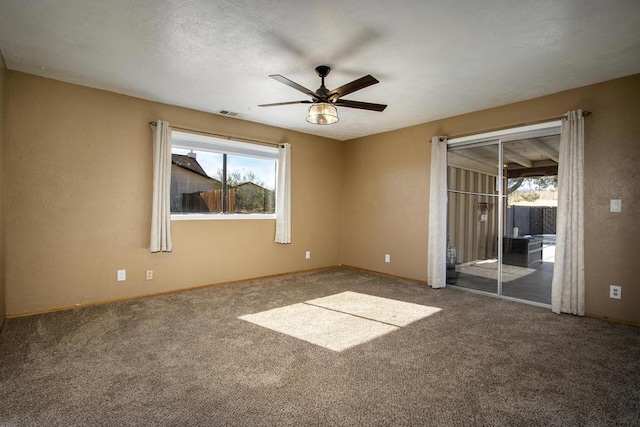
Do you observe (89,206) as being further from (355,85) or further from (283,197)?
(355,85)

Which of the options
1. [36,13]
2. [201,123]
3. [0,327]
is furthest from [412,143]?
[0,327]

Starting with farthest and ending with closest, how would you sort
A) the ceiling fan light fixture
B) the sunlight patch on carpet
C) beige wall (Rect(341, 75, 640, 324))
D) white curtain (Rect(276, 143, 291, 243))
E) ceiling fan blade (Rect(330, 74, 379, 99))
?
1. white curtain (Rect(276, 143, 291, 243))
2. beige wall (Rect(341, 75, 640, 324))
3. the ceiling fan light fixture
4. the sunlight patch on carpet
5. ceiling fan blade (Rect(330, 74, 379, 99))

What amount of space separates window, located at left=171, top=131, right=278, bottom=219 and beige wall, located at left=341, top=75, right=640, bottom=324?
1721mm

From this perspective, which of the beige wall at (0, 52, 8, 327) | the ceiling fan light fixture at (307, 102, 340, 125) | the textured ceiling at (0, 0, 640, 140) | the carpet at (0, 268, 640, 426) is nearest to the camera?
the carpet at (0, 268, 640, 426)

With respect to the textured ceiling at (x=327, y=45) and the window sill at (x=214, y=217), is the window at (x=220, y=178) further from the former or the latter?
the textured ceiling at (x=327, y=45)

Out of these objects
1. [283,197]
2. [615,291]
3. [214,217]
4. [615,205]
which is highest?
[283,197]

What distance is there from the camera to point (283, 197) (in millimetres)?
5156

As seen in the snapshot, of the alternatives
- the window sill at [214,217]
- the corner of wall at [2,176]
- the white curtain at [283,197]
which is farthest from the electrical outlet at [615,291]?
the corner of wall at [2,176]

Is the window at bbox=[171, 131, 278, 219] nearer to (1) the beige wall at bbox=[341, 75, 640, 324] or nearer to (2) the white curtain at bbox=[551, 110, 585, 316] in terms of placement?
(1) the beige wall at bbox=[341, 75, 640, 324]

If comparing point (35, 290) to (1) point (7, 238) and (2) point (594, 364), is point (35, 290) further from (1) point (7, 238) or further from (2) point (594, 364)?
(2) point (594, 364)

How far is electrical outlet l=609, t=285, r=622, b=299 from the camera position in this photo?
3.28m

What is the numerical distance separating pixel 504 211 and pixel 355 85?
2840 mm

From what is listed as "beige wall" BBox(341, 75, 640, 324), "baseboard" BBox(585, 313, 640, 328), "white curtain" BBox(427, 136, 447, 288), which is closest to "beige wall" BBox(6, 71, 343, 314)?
"beige wall" BBox(341, 75, 640, 324)

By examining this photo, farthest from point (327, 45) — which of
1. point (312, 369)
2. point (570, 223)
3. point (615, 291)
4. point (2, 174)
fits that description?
point (615, 291)
